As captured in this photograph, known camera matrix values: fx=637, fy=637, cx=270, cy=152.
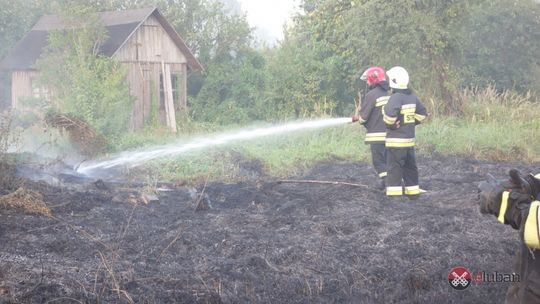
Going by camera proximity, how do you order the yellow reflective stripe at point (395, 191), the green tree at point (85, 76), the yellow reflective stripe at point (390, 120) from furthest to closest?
the green tree at point (85, 76), the yellow reflective stripe at point (395, 191), the yellow reflective stripe at point (390, 120)

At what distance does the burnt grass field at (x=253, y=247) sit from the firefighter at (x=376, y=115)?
1.79 feet

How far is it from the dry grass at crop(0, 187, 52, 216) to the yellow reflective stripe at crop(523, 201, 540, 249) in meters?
6.01

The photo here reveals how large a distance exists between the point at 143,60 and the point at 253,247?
13.9 meters

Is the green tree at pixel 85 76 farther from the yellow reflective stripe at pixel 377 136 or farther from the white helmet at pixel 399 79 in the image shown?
the white helmet at pixel 399 79

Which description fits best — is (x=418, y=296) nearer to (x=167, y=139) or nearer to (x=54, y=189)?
(x=54, y=189)

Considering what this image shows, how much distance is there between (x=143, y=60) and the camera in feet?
63.2

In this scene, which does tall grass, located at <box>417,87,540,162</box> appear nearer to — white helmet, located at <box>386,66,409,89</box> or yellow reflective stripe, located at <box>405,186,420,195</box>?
yellow reflective stripe, located at <box>405,186,420,195</box>

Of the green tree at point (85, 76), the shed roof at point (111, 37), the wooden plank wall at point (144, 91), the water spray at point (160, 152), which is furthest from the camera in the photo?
the wooden plank wall at point (144, 91)

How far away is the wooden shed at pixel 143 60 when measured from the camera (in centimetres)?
1884

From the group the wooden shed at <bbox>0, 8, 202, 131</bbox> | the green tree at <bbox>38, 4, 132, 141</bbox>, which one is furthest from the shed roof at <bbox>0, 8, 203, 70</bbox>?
the green tree at <bbox>38, 4, 132, 141</bbox>

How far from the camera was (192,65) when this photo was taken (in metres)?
20.8

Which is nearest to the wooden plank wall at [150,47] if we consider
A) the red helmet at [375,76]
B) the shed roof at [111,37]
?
the shed roof at [111,37]

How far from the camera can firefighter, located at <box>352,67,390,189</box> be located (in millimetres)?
9055

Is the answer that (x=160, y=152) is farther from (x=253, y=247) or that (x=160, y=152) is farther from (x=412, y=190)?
(x=253, y=247)
